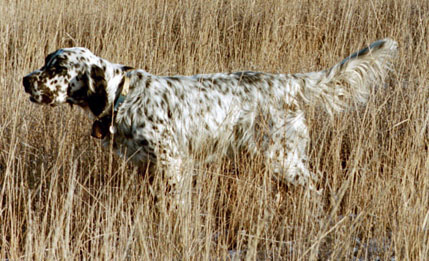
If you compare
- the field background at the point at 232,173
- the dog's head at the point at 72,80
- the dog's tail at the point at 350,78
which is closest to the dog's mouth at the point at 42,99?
the dog's head at the point at 72,80

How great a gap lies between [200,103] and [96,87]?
2.19ft

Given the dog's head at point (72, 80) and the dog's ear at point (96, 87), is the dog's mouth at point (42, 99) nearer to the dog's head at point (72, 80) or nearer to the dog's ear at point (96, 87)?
the dog's head at point (72, 80)

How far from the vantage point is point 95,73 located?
3.37m

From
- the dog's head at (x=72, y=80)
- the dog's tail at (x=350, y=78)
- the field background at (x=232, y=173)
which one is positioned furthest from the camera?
the dog's tail at (x=350, y=78)

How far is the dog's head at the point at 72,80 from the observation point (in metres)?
3.25

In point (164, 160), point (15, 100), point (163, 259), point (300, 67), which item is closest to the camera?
point (163, 259)

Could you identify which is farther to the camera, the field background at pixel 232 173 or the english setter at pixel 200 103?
the english setter at pixel 200 103

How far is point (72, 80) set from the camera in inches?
131

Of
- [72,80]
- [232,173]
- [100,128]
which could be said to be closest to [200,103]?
[232,173]

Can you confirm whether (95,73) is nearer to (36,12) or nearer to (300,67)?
(300,67)

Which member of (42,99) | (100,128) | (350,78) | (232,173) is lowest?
(232,173)

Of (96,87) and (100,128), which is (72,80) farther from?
(100,128)

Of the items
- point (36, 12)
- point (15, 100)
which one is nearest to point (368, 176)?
point (15, 100)

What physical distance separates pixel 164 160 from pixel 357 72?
1.41 m
